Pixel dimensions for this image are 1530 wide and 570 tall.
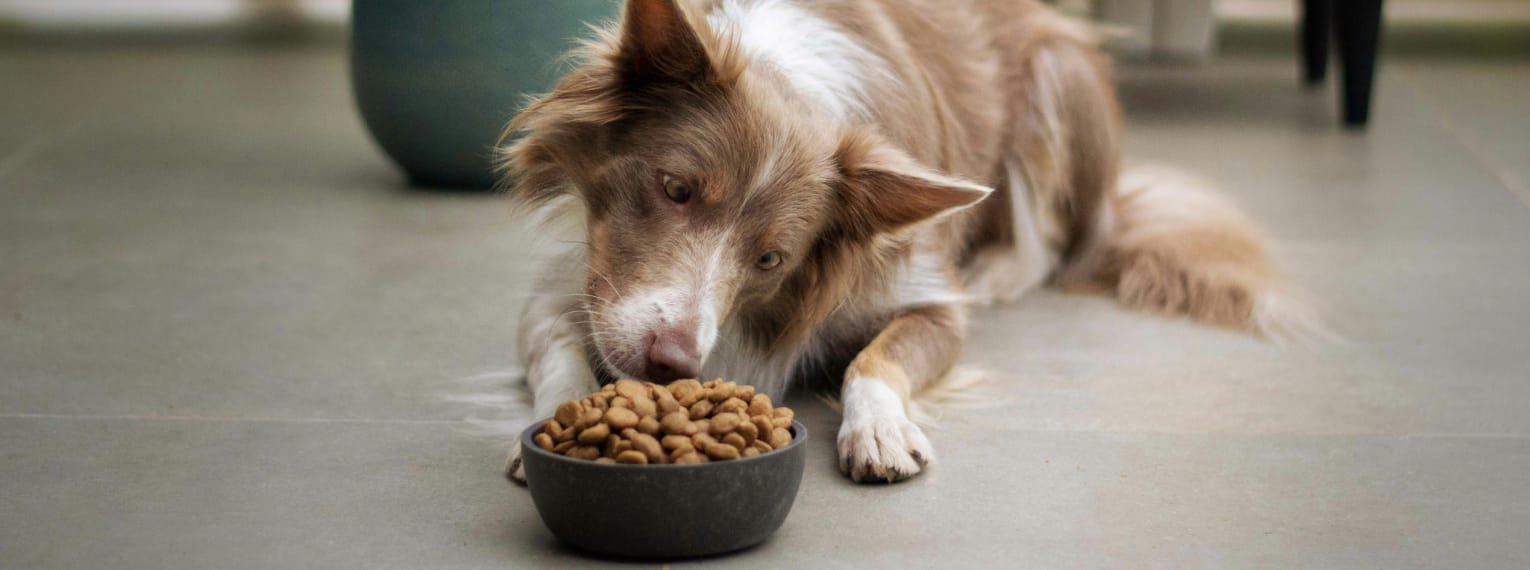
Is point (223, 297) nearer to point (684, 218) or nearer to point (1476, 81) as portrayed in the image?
point (684, 218)

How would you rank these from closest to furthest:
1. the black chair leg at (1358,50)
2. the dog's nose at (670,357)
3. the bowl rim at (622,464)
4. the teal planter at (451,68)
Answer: the bowl rim at (622,464)
the dog's nose at (670,357)
the teal planter at (451,68)
the black chair leg at (1358,50)

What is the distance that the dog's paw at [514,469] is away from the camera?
8.34 feet

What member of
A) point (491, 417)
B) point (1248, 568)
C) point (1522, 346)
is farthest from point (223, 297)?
point (1522, 346)

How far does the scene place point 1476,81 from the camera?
25.3ft

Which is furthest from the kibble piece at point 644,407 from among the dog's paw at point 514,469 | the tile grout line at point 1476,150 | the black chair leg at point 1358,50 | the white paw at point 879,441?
the black chair leg at point 1358,50

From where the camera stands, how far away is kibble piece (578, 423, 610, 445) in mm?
2141

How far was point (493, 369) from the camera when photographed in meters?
3.25

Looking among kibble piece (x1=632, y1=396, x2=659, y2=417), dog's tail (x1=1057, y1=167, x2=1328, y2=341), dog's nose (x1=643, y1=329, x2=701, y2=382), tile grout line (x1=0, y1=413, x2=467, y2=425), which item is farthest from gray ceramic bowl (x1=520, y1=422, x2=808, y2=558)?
dog's tail (x1=1057, y1=167, x2=1328, y2=341)

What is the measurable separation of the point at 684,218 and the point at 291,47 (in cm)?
677

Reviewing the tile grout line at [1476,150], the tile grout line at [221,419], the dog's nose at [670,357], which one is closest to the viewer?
the dog's nose at [670,357]

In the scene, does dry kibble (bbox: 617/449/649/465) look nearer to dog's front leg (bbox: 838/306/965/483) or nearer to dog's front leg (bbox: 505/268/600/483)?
dog's front leg (bbox: 838/306/965/483)

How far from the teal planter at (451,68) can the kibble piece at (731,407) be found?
7.72 ft

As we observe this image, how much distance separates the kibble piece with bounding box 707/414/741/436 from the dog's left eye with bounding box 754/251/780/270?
0.55 metres

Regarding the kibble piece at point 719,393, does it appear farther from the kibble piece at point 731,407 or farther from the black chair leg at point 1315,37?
the black chair leg at point 1315,37
